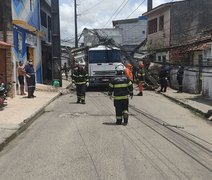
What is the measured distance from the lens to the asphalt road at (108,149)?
22.9ft

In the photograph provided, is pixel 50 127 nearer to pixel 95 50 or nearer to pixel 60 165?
pixel 60 165

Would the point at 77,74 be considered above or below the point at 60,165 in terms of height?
above

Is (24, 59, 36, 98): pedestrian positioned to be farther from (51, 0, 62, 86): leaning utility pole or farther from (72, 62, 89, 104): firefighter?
(51, 0, 62, 86): leaning utility pole

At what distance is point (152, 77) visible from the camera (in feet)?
94.7

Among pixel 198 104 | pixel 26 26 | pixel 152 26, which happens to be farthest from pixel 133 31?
pixel 198 104

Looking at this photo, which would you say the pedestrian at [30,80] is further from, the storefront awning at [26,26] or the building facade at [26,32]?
the storefront awning at [26,26]

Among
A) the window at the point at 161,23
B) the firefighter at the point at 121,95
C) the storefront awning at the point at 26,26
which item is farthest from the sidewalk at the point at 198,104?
the window at the point at 161,23

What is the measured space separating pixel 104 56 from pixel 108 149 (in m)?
17.6

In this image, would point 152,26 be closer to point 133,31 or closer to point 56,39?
point 56,39

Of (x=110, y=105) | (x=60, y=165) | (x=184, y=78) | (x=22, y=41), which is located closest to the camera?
(x=60, y=165)

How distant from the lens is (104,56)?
26.0m

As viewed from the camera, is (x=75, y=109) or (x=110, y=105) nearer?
(x=75, y=109)

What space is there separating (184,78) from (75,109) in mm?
11248

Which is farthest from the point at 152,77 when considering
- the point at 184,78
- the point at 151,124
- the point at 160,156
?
the point at 160,156
